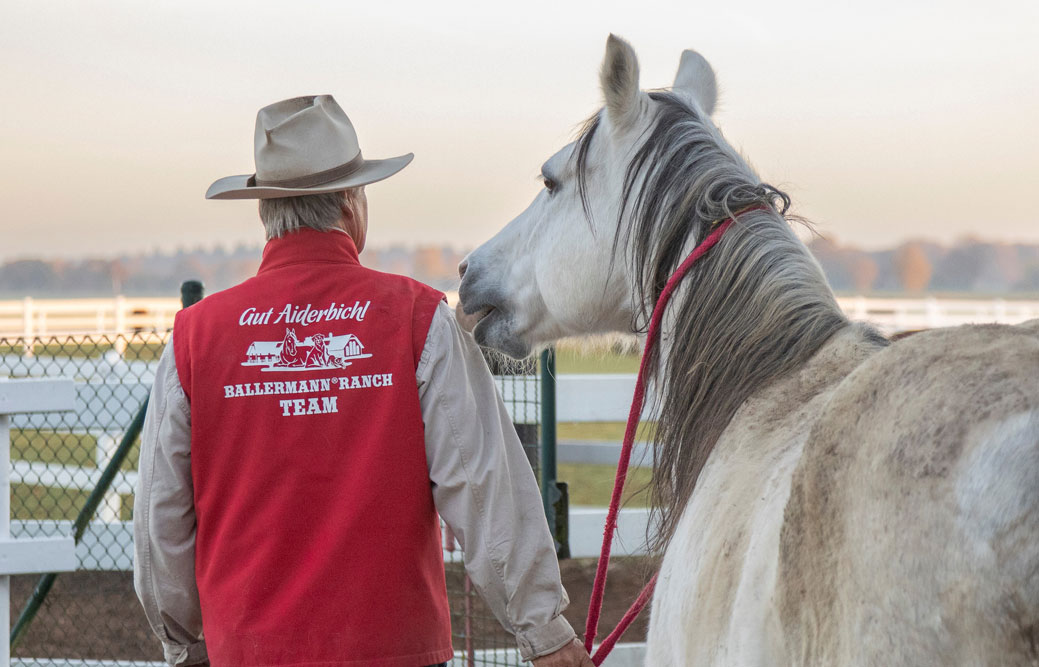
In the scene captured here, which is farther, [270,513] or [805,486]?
[270,513]

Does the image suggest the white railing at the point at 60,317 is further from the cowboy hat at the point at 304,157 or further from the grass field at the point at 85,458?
the cowboy hat at the point at 304,157

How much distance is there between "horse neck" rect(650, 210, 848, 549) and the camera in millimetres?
1793

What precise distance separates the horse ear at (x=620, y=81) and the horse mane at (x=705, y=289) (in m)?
0.07

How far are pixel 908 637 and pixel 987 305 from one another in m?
21.9

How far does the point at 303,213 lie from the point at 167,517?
757 millimetres

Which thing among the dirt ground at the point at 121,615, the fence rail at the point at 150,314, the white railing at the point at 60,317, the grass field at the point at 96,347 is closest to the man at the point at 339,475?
the dirt ground at the point at 121,615

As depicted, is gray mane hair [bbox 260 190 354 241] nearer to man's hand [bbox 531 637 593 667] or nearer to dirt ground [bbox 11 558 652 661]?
man's hand [bbox 531 637 593 667]

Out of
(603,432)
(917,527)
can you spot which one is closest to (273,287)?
(917,527)

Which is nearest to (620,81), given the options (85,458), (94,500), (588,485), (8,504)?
(8,504)

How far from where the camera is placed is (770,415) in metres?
1.69

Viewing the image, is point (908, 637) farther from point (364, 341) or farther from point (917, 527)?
point (364, 341)

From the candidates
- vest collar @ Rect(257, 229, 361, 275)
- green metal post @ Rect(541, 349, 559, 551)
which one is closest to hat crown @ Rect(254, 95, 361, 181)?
vest collar @ Rect(257, 229, 361, 275)

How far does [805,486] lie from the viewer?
1.27 m

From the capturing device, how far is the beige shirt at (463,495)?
6.29 ft
